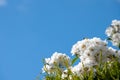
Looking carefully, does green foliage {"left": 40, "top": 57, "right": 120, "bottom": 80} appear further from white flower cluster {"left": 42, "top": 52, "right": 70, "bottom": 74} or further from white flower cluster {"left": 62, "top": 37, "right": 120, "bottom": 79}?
white flower cluster {"left": 42, "top": 52, "right": 70, "bottom": 74}

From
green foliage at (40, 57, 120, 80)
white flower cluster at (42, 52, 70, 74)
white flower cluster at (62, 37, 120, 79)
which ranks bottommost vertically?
green foliage at (40, 57, 120, 80)

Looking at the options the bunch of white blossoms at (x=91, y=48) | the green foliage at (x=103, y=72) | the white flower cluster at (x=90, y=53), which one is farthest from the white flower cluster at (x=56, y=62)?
the green foliage at (x=103, y=72)

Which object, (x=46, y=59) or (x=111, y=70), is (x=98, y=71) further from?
(x=46, y=59)

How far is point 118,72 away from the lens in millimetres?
4578

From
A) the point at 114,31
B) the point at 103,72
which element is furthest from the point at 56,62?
the point at 103,72

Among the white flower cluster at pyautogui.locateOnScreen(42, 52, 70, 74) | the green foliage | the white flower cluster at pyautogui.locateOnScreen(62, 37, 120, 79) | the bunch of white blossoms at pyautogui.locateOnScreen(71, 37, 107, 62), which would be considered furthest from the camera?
the white flower cluster at pyautogui.locateOnScreen(42, 52, 70, 74)

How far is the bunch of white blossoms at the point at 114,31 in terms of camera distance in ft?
18.8

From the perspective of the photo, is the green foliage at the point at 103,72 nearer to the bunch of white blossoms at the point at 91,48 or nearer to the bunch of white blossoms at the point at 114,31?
the bunch of white blossoms at the point at 91,48

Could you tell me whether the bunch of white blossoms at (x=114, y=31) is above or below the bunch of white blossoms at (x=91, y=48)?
above

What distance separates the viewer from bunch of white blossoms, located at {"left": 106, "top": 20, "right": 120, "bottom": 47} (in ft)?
18.8

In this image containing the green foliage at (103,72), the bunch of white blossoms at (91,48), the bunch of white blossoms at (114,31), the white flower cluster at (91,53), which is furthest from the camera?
the bunch of white blossoms at (114,31)

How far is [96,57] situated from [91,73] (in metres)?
0.45

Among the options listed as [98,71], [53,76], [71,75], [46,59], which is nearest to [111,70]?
[98,71]

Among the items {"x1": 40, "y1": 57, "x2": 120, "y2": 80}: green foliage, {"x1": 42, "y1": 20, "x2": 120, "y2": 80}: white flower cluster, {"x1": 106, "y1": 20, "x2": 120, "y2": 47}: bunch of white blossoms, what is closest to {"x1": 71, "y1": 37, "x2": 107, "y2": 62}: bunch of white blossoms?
{"x1": 42, "y1": 20, "x2": 120, "y2": 80}: white flower cluster
